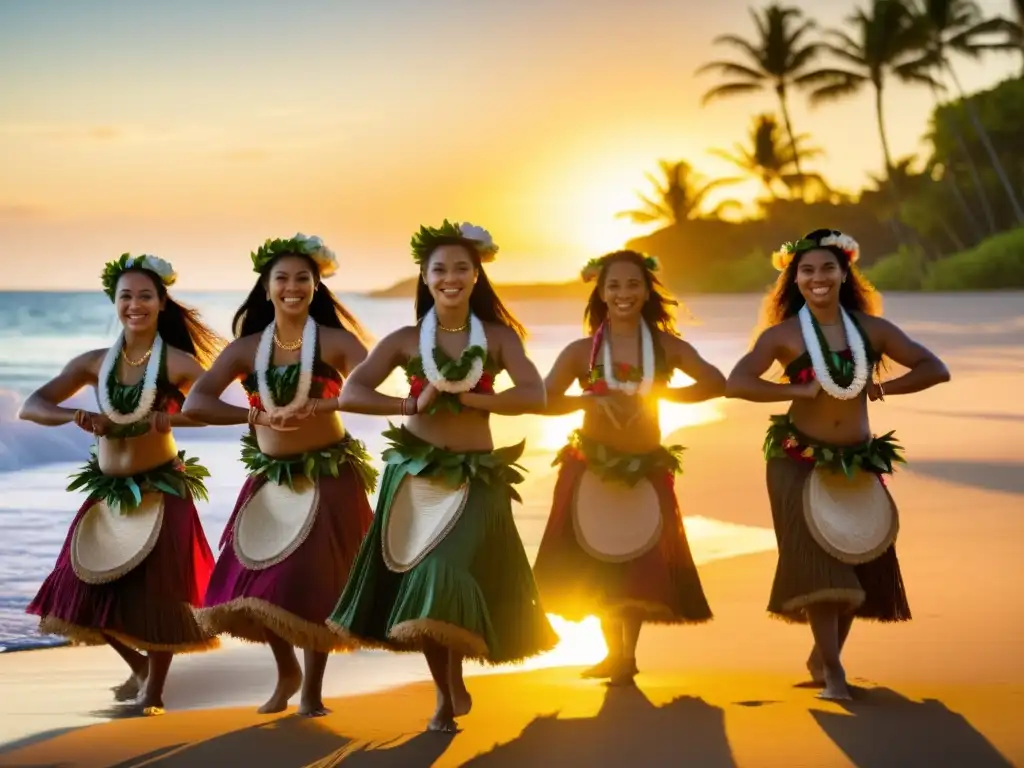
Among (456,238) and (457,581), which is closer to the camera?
(457,581)

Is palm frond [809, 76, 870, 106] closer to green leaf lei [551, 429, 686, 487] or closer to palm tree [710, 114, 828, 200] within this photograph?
palm tree [710, 114, 828, 200]

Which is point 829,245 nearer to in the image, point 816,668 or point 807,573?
point 807,573

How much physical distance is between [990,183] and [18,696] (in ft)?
131

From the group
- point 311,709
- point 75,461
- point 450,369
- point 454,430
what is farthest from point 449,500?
point 75,461

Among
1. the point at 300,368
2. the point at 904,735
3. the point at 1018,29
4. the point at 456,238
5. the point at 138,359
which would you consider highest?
the point at 1018,29

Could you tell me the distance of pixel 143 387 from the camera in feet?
21.5

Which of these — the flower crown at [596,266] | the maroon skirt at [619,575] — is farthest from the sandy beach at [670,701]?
the flower crown at [596,266]

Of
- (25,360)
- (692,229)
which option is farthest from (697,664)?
(692,229)

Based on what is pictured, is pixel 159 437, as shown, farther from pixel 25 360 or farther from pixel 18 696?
pixel 25 360

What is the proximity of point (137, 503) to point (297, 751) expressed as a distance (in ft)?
4.68

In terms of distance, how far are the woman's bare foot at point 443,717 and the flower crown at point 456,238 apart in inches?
58.6

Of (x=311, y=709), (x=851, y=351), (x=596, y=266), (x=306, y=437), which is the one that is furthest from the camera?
(x=596, y=266)

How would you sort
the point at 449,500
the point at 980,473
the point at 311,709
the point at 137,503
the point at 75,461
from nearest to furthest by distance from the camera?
the point at 449,500
the point at 311,709
the point at 137,503
the point at 980,473
the point at 75,461

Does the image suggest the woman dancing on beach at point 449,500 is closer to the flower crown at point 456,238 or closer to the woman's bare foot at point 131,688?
the flower crown at point 456,238
